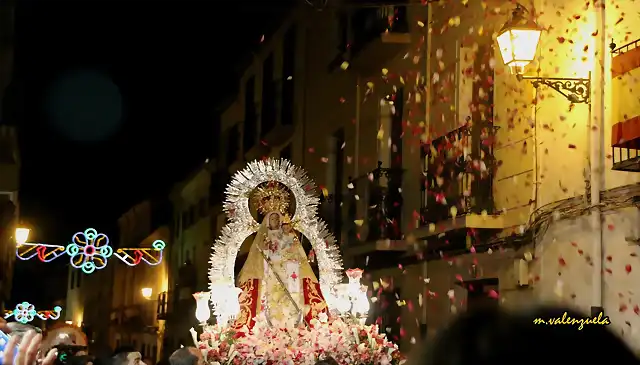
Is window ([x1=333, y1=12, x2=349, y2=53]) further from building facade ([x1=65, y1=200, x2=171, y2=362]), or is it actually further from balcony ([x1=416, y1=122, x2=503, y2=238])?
building facade ([x1=65, y1=200, x2=171, y2=362])

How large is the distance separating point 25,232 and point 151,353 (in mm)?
23978

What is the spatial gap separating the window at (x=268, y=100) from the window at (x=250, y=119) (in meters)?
1.09

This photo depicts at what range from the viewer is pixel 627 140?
28.1 feet

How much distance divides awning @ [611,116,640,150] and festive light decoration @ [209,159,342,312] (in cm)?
365

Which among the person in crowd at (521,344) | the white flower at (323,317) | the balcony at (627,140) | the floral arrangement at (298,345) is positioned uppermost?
the balcony at (627,140)

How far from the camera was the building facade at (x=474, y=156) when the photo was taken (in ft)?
31.2

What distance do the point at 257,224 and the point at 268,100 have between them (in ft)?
41.2

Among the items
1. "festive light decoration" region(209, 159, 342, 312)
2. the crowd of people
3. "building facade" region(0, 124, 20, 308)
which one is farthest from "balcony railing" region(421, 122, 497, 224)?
"building facade" region(0, 124, 20, 308)

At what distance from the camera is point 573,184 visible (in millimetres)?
10320

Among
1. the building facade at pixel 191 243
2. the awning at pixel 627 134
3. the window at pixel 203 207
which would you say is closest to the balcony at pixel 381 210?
the awning at pixel 627 134

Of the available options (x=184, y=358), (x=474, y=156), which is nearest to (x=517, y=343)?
(x=184, y=358)

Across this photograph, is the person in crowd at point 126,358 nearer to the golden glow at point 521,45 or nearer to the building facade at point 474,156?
the building facade at point 474,156

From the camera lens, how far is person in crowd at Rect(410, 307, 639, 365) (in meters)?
1.25

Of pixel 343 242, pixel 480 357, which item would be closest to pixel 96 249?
pixel 343 242
